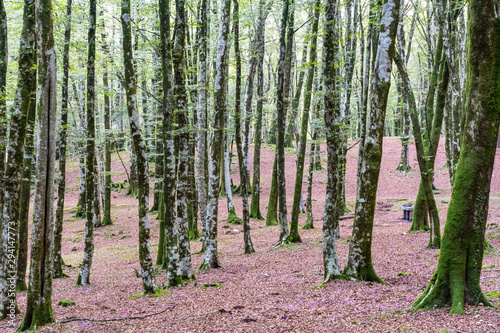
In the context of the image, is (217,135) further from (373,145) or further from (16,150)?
(16,150)

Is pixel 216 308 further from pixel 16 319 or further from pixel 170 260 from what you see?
pixel 16 319

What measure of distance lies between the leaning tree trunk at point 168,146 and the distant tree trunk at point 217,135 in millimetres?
1713

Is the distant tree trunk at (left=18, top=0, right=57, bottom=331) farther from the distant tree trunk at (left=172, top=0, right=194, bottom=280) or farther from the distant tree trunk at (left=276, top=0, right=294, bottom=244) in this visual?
the distant tree trunk at (left=276, top=0, right=294, bottom=244)

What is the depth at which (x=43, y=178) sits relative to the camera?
5.72m

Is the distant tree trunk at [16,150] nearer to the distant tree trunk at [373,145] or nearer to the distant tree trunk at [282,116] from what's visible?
the distant tree trunk at [373,145]

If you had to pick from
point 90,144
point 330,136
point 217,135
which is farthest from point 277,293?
point 90,144

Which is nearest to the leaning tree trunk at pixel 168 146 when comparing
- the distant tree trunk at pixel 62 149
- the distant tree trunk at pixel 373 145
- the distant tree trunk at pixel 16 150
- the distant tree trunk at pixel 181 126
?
the distant tree trunk at pixel 181 126

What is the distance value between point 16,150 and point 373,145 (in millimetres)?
6554

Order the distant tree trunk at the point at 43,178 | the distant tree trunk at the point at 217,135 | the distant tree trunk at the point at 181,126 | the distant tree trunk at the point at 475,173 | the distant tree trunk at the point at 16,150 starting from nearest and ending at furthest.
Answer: the distant tree trunk at the point at 475,173 → the distant tree trunk at the point at 43,178 → the distant tree trunk at the point at 16,150 → the distant tree trunk at the point at 181,126 → the distant tree trunk at the point at 217,135

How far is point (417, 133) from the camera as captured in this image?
9.94 metres

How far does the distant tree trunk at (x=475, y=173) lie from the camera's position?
4.75 m

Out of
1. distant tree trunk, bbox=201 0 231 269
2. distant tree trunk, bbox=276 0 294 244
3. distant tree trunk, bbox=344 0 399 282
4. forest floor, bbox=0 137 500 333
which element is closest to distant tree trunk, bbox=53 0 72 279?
forest floor, bbox=0 137 500 333

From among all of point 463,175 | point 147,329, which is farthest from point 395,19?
point 147,329

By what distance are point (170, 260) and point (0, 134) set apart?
435cm
